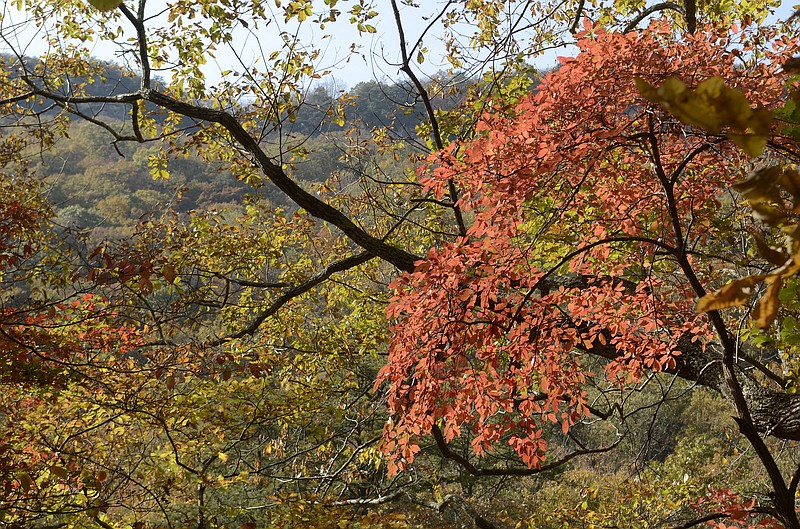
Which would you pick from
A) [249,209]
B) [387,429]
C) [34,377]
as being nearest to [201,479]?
[34,377]

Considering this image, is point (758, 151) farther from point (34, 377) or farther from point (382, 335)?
point (382, 335)

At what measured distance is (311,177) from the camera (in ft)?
94.6

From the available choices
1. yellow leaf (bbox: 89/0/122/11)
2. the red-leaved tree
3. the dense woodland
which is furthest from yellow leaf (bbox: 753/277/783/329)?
the red-leaved tree

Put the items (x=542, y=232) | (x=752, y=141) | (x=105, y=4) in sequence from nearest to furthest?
(x=752, y=141) → (x=105, y=4) → (x=542, y=232)

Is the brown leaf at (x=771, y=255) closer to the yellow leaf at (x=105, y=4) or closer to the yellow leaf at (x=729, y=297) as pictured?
the yellow leaf at (x=729, y=297)

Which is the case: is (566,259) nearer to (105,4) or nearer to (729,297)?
(729,297)

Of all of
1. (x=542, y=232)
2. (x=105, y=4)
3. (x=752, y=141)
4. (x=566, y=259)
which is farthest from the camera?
(x=542, y=232)

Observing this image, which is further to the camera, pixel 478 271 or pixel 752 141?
pixel 478 271

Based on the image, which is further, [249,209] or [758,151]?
[249,209]

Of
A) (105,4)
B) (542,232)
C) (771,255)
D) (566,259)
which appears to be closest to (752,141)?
(771,255)

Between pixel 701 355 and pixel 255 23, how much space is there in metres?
4.14

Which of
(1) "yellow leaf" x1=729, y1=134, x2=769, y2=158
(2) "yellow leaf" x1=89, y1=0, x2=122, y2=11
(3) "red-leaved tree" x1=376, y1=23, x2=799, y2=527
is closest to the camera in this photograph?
(1) "yellow leaf" x1=729, y1=134, x2=769, y2=158

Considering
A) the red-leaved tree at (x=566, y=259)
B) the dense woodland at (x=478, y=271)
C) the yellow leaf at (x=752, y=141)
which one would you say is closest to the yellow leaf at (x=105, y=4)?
the dense woodland at (x=478, y=271)

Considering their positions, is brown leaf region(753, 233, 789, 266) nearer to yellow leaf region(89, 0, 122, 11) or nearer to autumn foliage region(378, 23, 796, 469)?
yellow leaf region(89, 0, 122, 11)
